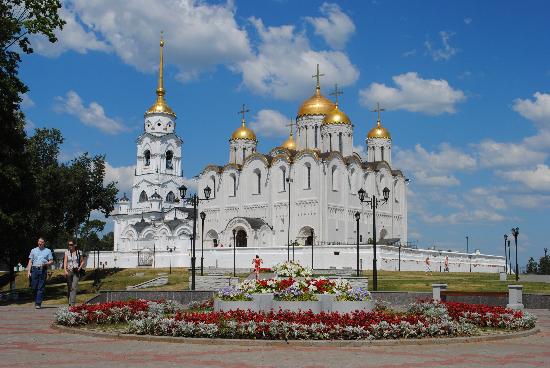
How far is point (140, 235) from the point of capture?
7519 cm

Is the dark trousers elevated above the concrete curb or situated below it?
above

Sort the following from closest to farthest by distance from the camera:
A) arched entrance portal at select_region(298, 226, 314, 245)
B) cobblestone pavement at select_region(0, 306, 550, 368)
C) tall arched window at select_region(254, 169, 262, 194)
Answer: cobblestone pavement at select_region(0, 306, 550, 368), arched entrance portal at select_region(298, 226, 314, 245), tall arched window at select_region(254, 169, 262, 194)

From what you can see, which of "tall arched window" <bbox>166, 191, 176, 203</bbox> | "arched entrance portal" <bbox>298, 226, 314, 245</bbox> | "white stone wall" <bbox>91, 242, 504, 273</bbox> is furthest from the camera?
"tall arched window" <bbox>166, 191, 176, 203</bbox>

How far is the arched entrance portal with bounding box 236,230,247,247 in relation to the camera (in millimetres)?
65438

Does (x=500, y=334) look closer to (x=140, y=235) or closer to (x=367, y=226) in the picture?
(x=367, y=226)

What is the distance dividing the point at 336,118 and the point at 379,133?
8.58m

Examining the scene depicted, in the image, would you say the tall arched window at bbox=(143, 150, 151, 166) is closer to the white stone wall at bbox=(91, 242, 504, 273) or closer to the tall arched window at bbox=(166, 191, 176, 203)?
the tall arched window at bbox=(166, 191, 176, 203)

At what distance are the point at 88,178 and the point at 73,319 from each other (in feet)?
116

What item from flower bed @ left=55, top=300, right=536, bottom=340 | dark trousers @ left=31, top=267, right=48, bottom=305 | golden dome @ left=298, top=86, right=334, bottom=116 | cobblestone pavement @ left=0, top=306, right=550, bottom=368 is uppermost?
golden dome @ left=298, top=86, right=334, bottom=116

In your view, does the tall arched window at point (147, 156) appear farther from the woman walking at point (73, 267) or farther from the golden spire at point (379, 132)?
the woman walking at point (73, 267)

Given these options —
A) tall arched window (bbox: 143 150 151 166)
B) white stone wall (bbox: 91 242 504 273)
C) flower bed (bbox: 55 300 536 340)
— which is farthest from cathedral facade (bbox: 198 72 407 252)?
flower bed (bbox: 55 300 536 340)

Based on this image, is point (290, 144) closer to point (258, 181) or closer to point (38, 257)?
point (258, 181)

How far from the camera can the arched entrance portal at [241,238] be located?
65.4 m

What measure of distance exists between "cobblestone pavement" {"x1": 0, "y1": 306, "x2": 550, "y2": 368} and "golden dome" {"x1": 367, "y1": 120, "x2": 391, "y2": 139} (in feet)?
210
